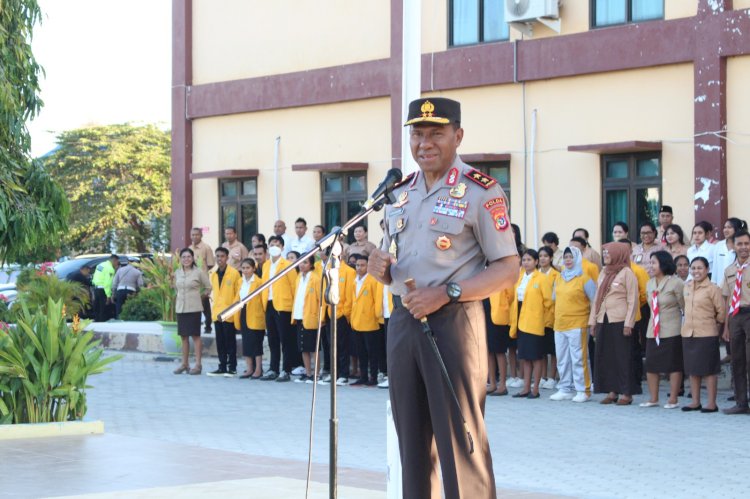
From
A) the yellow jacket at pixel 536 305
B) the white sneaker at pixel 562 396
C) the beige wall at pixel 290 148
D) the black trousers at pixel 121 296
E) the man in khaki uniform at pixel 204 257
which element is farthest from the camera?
the black trousers at pixel 121 296

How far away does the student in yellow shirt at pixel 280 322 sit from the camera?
59.9 ft

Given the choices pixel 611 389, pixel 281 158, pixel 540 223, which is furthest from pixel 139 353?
pixel 611 389

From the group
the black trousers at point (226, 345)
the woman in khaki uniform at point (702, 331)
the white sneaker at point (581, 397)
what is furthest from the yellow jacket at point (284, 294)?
the woman in khaki uniform at point (702, 331)

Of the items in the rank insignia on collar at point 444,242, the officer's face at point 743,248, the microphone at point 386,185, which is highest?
the microphone at point 386,185

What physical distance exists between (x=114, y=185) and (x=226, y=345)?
32736mm

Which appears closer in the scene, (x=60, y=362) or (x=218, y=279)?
(x=60, y=362)

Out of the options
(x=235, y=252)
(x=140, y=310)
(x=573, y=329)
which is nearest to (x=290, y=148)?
(x=235, y=252)

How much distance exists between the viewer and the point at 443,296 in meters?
5.64

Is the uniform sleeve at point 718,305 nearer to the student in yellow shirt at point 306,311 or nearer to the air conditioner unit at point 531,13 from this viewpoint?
the student in yellow shirt at point 306,311

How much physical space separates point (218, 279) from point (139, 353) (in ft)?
16.0

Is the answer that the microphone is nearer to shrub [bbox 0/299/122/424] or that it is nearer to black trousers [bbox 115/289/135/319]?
shrub [bbox 0/299/122/424]

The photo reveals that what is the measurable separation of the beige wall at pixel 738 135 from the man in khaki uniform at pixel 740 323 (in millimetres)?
4318

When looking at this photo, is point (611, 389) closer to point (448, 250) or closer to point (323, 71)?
point (448, 250)

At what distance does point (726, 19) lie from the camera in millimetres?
18172
